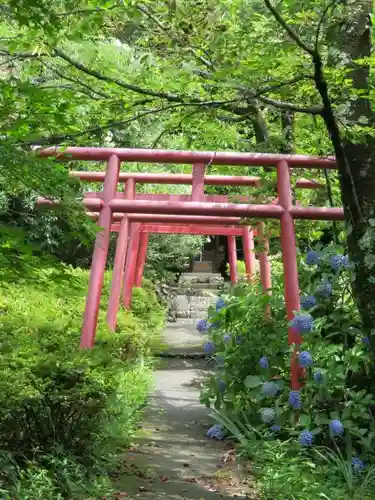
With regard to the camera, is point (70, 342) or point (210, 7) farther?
point (70, 342)

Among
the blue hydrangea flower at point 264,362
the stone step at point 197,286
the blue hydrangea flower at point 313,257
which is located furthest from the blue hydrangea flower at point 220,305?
the stone step at point 197,286

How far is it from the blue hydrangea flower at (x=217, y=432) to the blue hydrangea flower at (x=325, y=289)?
1803mm

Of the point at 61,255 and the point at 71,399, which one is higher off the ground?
the point at 61,255

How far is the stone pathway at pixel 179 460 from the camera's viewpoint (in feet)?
17.6

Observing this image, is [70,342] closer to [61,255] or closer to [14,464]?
[14,464]

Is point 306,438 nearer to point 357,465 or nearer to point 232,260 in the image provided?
point 357,465

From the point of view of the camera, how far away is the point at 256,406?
7.39m

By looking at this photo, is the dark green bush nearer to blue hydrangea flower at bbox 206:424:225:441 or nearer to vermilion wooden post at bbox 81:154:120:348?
vermilion wooden post at bbox 81:154:120:348

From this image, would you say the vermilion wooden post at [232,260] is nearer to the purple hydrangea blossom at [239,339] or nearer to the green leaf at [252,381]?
the purple hydrangea blossom at [239,339]

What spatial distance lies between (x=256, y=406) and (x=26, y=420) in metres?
3.24

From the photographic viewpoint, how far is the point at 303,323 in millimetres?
6105

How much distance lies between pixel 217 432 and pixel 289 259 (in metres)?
1.89

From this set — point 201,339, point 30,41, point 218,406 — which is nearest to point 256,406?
point 218,406

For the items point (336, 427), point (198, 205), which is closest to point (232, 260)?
point (198, 205)
